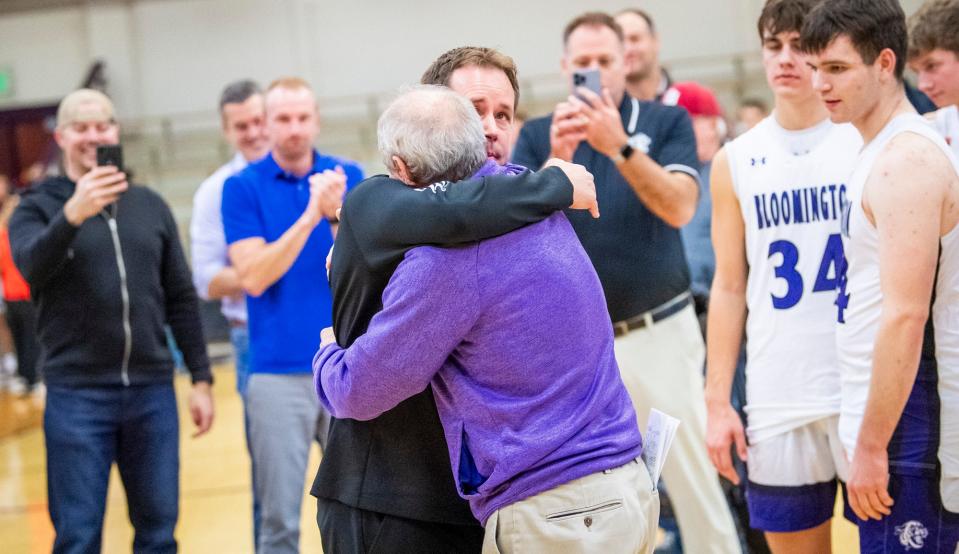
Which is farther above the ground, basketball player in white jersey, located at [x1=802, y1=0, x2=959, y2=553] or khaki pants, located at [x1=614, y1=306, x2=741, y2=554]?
basketball player in white jersey, located at [x1=802, y1=0, x2=959, y2=553]

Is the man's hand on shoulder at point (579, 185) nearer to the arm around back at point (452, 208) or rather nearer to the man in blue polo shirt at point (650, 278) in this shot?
the arm around back at point (452, 208)

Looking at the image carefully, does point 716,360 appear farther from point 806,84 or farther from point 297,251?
point 297,251

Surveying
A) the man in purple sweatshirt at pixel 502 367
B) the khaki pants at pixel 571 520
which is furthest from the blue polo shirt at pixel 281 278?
the khaki pants at pixel 571 520

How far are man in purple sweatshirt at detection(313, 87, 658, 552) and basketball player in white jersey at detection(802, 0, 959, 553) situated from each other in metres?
0.66

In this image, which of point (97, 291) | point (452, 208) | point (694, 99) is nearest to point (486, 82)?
point (452, 208)

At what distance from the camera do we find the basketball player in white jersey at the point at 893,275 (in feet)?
6.97

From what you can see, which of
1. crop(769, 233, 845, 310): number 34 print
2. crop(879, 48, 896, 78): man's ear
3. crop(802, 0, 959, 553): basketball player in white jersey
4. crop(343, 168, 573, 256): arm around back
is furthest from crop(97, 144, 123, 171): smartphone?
crop(879, 48, 896, 78): man's ear

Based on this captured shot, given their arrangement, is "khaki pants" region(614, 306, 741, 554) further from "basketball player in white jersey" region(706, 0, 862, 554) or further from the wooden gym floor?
the wooden gym floor

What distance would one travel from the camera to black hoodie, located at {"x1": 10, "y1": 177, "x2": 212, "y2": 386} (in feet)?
11.7

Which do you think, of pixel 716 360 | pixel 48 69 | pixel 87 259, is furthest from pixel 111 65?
pixel 716 360

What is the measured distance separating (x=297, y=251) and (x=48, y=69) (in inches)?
495

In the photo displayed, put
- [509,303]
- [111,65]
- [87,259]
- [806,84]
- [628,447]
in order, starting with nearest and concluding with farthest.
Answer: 1. [509,303]
2. [628,447]
3. [806,84]
4. [87,259]
5. [111,65]

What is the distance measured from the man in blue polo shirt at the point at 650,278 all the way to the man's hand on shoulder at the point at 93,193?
1.41 meters

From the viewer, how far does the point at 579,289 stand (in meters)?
1.86
